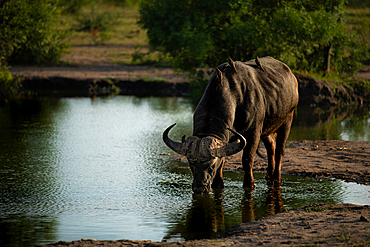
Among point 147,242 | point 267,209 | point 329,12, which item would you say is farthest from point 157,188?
point 329,12

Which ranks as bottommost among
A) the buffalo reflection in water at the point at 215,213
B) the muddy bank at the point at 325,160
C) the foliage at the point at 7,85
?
the foliage at the point at 7,85

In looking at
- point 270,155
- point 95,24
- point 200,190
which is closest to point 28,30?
point 95,24

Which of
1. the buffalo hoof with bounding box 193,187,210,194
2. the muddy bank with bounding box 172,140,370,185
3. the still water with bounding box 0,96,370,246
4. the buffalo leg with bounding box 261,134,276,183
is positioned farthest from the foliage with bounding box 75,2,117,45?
the buffalo hoof with bounding box 193,187,210,194

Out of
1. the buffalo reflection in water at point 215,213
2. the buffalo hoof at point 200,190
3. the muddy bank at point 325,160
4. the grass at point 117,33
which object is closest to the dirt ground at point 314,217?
the muddy bank at point 325,160

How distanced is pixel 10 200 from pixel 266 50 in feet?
43.9

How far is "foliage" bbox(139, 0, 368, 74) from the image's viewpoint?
59.6 feet

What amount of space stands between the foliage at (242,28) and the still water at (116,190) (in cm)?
470

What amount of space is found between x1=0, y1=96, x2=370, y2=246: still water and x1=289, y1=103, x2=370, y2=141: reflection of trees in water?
68mm

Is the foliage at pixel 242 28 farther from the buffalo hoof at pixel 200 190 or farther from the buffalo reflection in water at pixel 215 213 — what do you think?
the buffalo hoof at pixel 200 190

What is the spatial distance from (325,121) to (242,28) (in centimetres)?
467

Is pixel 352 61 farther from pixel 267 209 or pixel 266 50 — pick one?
pixel 267 209

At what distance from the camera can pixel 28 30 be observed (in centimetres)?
2294

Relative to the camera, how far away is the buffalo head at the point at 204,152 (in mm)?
6605

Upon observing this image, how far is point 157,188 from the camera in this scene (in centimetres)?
818
